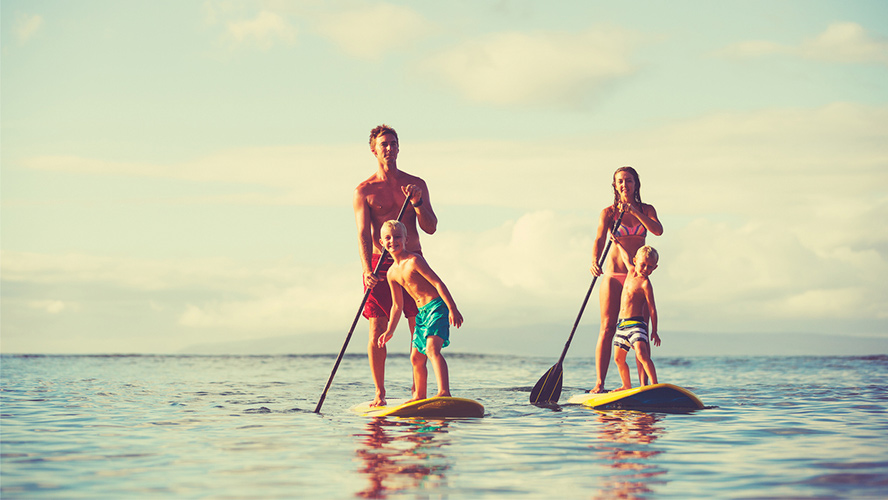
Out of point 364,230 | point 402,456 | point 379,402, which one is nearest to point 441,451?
point 402,456


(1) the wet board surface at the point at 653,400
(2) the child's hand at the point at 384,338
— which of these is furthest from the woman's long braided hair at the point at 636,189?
(2) the child's hand at the point at 384,338

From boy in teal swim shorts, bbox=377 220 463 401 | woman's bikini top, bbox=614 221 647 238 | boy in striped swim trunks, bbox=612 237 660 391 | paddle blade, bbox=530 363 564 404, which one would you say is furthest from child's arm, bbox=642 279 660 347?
boy in teal swim shorts, bbox=377 220 463 401

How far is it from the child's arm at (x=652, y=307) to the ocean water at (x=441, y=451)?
812 millimetres

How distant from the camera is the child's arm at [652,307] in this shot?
29.8ft

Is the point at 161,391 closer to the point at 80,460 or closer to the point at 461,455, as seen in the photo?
the point at 80,460

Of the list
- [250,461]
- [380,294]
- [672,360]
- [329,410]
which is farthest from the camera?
[672,360]

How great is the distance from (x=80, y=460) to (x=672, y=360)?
2384 centimetres

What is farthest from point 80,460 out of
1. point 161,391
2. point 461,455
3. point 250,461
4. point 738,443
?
point 161,391

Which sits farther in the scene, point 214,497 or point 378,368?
point 378,368

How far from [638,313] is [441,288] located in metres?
2.49

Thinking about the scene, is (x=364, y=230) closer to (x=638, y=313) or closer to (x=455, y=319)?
(x=455, y=319)

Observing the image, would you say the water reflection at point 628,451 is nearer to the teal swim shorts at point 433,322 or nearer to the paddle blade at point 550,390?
the paddle blade at point 550,390

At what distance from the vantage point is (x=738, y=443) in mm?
6707

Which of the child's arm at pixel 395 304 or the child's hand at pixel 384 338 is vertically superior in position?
the child's arm at pixel 395 304
